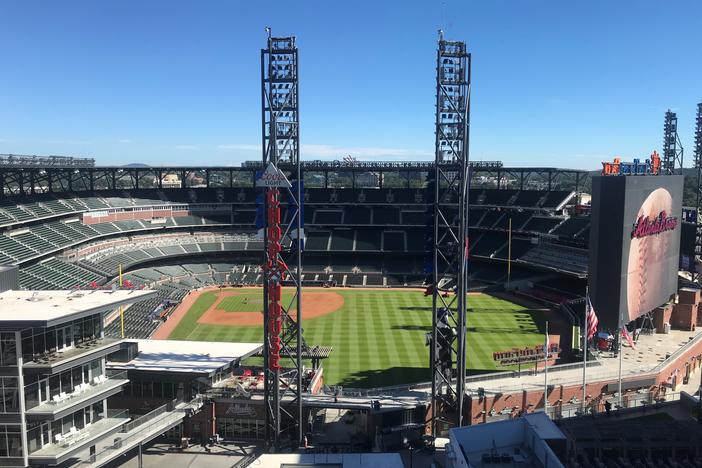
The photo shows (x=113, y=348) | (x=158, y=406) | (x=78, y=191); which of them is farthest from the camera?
(x=78, y=191)

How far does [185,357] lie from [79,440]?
9.33m

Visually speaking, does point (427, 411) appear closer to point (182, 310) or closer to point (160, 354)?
point (160, 354)

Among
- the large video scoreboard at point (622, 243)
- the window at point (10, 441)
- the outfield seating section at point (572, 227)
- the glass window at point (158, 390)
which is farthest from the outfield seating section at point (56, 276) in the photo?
the outfield seating section at point (572, 227)

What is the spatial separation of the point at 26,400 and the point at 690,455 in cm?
2626

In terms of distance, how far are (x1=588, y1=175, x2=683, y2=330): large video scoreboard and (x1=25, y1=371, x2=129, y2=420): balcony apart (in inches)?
1337

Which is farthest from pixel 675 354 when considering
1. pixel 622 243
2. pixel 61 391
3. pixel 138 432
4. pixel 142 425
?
pixel 61 391

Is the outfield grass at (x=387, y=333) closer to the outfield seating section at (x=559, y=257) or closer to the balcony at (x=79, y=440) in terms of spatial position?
the outfield seating section at (x=559, y=257)

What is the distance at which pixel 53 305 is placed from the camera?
Answer: 2488cm

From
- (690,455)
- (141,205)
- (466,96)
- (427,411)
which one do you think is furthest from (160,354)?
(141,205)

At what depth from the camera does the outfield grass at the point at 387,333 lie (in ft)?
139

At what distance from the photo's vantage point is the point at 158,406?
31.0 meters

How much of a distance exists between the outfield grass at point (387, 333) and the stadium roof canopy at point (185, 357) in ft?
30.4

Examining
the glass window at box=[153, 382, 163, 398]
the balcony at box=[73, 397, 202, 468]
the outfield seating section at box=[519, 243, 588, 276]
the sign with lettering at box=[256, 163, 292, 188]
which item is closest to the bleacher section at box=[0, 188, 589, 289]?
the outfield seating section at box=[519, 243, 588, 276]

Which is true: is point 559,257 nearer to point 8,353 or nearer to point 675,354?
point 675,354
